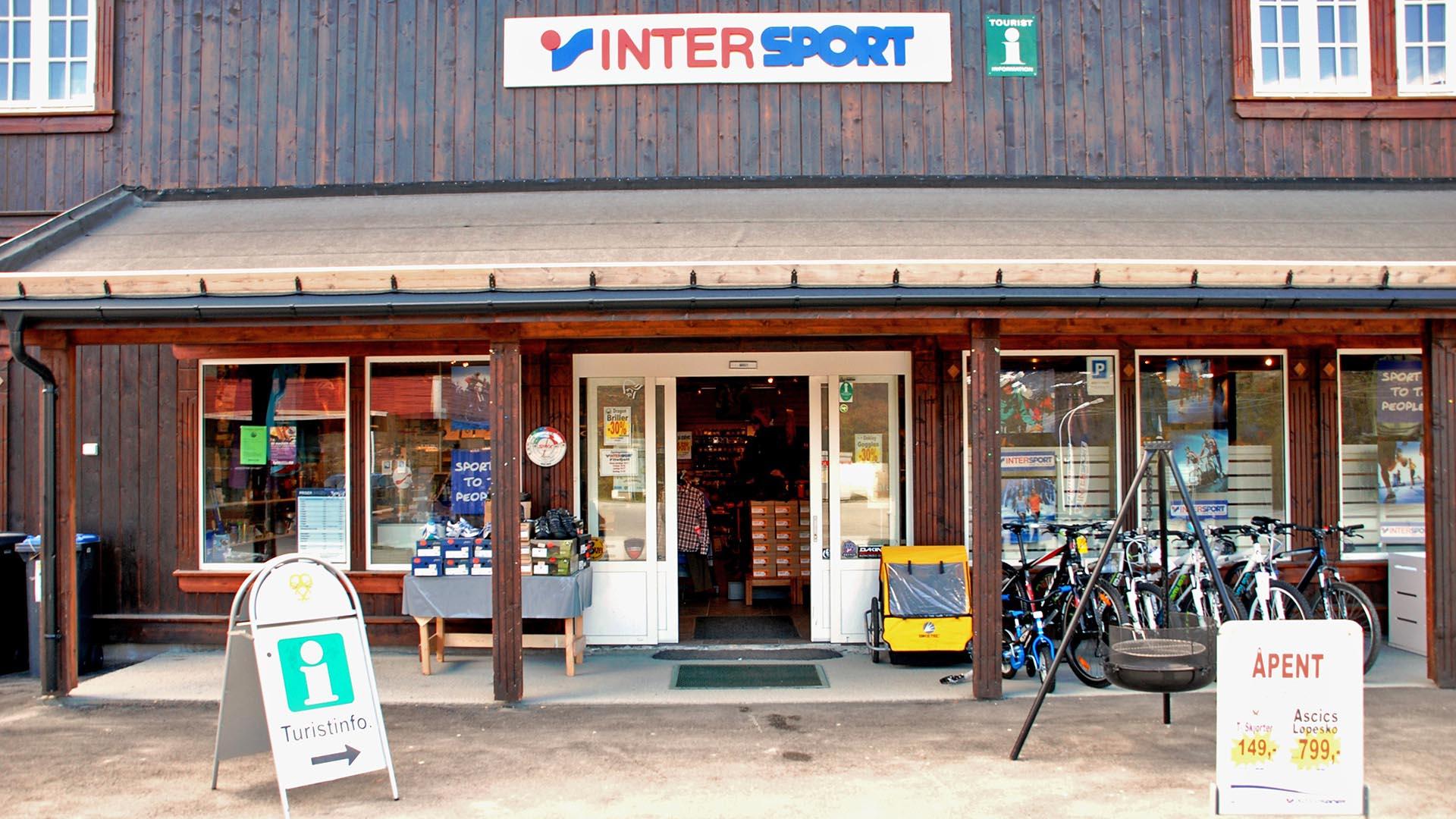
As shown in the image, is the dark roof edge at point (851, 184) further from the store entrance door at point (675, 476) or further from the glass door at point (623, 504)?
the glass door at point (623, 504)

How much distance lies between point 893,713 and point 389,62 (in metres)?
7.06

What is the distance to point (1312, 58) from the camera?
948 cm

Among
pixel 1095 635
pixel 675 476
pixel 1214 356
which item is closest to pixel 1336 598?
pixel 1095 635

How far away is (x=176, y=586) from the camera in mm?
9289

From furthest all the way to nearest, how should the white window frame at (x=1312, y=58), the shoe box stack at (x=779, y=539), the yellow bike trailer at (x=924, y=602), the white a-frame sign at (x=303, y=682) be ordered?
the shoe box stack at (x=779, y=539), the white window frame at (x=1312, y=58), the yellow bike trailer at (x=924, y=602), the white a-frame sign at (x=303, y=682)

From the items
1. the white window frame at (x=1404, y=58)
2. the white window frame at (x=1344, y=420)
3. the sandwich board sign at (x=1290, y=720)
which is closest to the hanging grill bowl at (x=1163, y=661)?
the sandwich board sign at (x=1290, y=720)

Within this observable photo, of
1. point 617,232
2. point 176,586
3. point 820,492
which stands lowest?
point 176,586

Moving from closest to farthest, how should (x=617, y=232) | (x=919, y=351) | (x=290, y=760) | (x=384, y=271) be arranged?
(x=290, y=760) → (x=384, y=271) → (x=617, y=232) → (x=919, y=351)

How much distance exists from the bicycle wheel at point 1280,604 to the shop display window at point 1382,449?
1.92 metres

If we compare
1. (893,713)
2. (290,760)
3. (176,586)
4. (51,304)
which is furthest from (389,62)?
(893,713)

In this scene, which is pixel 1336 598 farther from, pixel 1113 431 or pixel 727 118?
pixel 727 118

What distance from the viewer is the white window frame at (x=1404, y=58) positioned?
9.41 meters

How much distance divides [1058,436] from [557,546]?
4496 millimetres

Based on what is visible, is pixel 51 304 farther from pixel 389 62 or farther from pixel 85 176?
pixel 389 62
